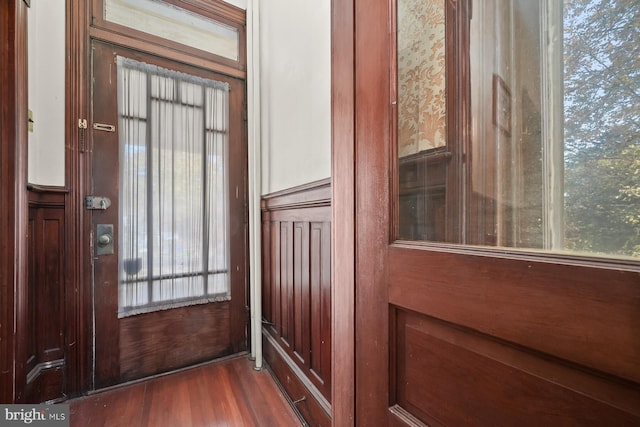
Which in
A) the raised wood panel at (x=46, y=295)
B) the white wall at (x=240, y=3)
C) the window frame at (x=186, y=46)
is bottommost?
the raised wood panel at (x=46, y=295)

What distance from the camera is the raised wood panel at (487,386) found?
35 cm

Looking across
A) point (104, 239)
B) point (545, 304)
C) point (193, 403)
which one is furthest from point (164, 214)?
point (545, 304)

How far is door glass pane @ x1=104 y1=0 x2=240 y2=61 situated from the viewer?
1.68 m

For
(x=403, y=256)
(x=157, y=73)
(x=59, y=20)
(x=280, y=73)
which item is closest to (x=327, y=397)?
(x=403, y=256)

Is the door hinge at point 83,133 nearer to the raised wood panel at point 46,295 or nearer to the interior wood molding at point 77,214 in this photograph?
the interior wood molding at point 77,214

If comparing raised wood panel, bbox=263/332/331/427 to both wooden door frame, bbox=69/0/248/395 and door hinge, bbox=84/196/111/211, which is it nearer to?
wooden door frame, bbox=69/0/248/395

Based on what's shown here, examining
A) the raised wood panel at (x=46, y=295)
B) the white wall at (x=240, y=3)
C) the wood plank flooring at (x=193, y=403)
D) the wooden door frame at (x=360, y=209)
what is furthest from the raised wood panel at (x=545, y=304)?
the white wall at (x=240, y=3)

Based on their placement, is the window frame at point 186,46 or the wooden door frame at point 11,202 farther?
the window frame at point 186,46

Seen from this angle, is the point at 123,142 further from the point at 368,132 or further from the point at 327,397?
the point at 327,397

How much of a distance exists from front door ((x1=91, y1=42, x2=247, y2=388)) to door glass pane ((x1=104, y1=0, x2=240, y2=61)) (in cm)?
19

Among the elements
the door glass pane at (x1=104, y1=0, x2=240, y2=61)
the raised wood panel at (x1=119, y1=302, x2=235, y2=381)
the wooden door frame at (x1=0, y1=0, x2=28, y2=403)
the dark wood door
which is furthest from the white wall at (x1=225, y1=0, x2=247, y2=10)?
the raised wood panel at (x1=119, y1=302, x2=235, y2=381)

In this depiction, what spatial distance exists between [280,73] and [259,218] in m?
0.94

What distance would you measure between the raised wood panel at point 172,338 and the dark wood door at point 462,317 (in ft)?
4.67

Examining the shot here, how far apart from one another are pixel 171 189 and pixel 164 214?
0.17 metres
